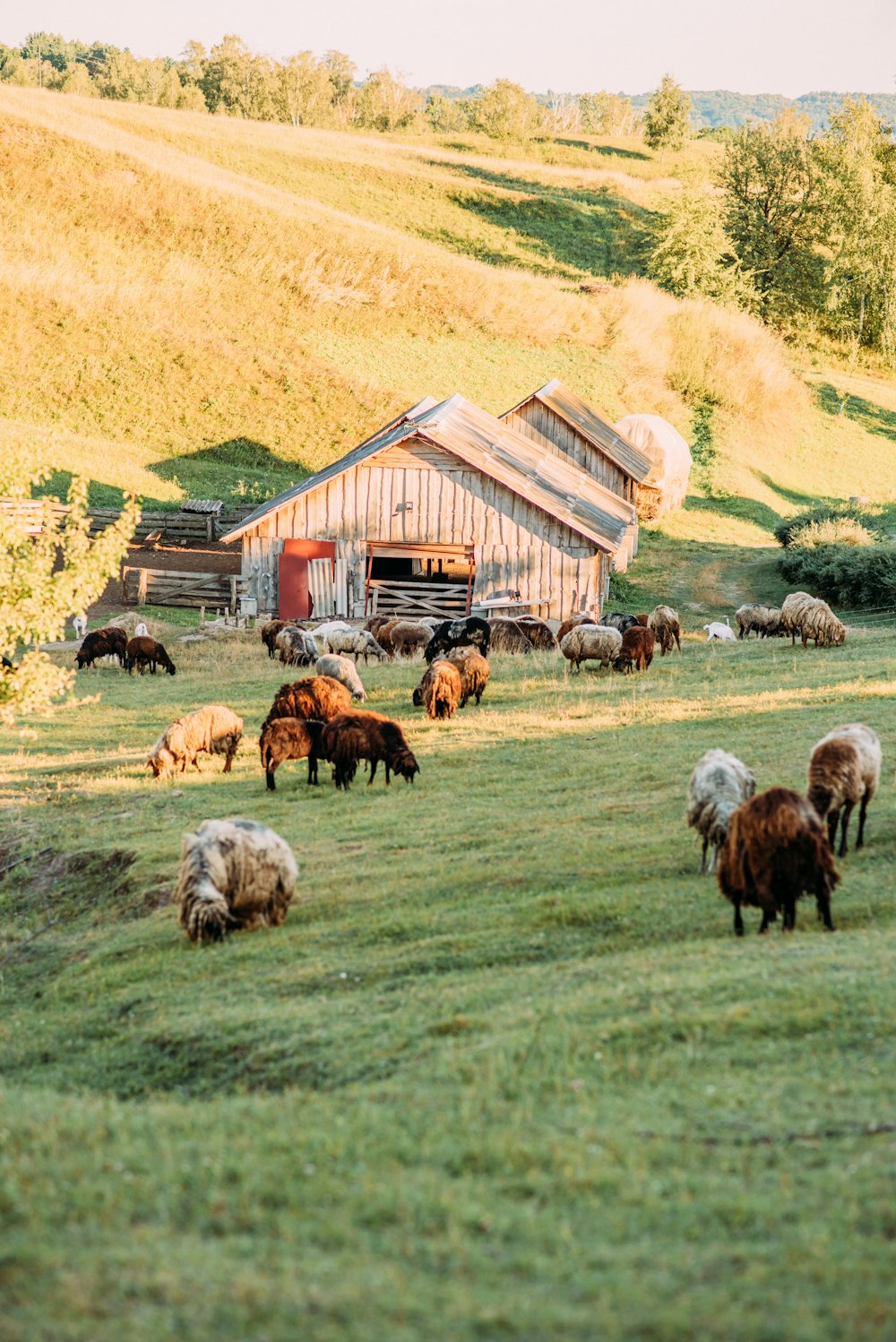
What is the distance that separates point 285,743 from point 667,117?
107832mm

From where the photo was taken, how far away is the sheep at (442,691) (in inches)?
862

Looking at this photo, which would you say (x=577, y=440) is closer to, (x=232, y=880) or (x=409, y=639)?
(x=409, y=639)

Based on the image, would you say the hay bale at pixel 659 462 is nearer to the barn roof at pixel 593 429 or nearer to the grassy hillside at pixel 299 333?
the barn roof at pixel 593 429

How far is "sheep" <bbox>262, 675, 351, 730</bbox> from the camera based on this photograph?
20.0m

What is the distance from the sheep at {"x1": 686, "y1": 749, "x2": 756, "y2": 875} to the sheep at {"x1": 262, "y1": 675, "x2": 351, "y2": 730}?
789cm

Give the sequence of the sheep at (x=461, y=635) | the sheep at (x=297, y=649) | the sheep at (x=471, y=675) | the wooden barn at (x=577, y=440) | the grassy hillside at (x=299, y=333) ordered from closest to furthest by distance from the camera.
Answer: the sheep at (x=471, y=675) → the sheep at (x=461, y=635) → the sheep at (x=297, y=649) → the wooden barn at (x=577, y=440) → the grassy hillside at (x=299, y=333)

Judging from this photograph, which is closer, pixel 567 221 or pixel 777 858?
pixel 777 858

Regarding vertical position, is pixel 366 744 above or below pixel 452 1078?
above

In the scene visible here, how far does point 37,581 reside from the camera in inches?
673

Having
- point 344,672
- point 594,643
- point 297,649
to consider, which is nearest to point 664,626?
point 594,643

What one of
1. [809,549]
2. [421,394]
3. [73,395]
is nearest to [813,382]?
[421,394]

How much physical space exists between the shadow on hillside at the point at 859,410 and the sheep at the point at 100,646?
51.7 meters

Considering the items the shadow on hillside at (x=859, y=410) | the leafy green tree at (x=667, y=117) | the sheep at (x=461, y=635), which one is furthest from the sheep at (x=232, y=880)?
the leafy green tree at (x=667, y=117)

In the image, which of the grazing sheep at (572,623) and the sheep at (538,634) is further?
the sheep at (538,634)
